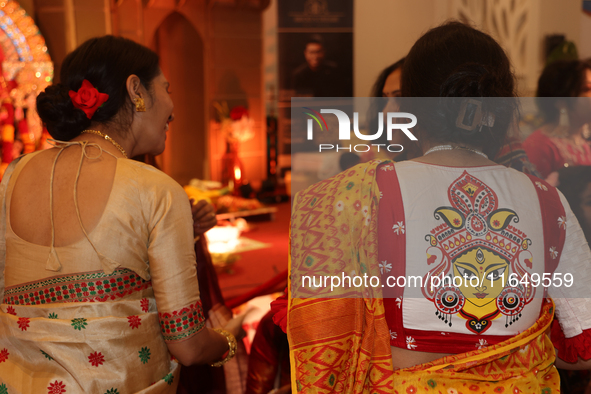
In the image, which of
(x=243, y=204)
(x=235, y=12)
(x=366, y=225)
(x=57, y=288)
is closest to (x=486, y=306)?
(x=366, y=225)

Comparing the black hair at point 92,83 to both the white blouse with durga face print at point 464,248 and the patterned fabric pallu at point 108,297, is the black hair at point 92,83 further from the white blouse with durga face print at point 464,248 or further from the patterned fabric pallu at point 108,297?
the white blouse with durga face print at point 464,248

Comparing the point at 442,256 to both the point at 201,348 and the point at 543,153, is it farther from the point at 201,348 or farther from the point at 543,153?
the point at 543,153

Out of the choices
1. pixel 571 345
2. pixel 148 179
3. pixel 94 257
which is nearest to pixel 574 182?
pixel 571 345

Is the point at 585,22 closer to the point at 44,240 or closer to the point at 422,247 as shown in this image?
the point at 422,247

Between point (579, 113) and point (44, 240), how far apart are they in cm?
197

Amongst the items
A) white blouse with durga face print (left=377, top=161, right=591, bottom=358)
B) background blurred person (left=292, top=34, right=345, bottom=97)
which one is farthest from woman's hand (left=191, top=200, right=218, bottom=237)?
background blurred person (left=292, top=34, right=345, bottom=97)

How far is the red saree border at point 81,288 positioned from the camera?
0.86 metres

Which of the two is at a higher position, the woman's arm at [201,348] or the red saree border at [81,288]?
the red saree border at [81,288]

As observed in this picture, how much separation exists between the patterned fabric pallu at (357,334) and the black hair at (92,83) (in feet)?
1.57

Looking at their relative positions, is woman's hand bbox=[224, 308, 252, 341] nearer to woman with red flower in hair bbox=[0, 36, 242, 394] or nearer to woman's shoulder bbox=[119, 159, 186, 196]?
woman with red flower in hair bbox=[0, 36, 242, 394]

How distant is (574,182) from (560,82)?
60 cm

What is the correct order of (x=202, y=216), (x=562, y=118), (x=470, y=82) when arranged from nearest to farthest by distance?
1. (x=470, y=82)
2. (x=202, y=216)
3. (x=562, y=118)

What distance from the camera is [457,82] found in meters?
0.81

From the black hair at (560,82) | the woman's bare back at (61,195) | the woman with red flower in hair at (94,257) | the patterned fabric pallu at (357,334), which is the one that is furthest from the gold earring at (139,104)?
the black hair at (560,82)
